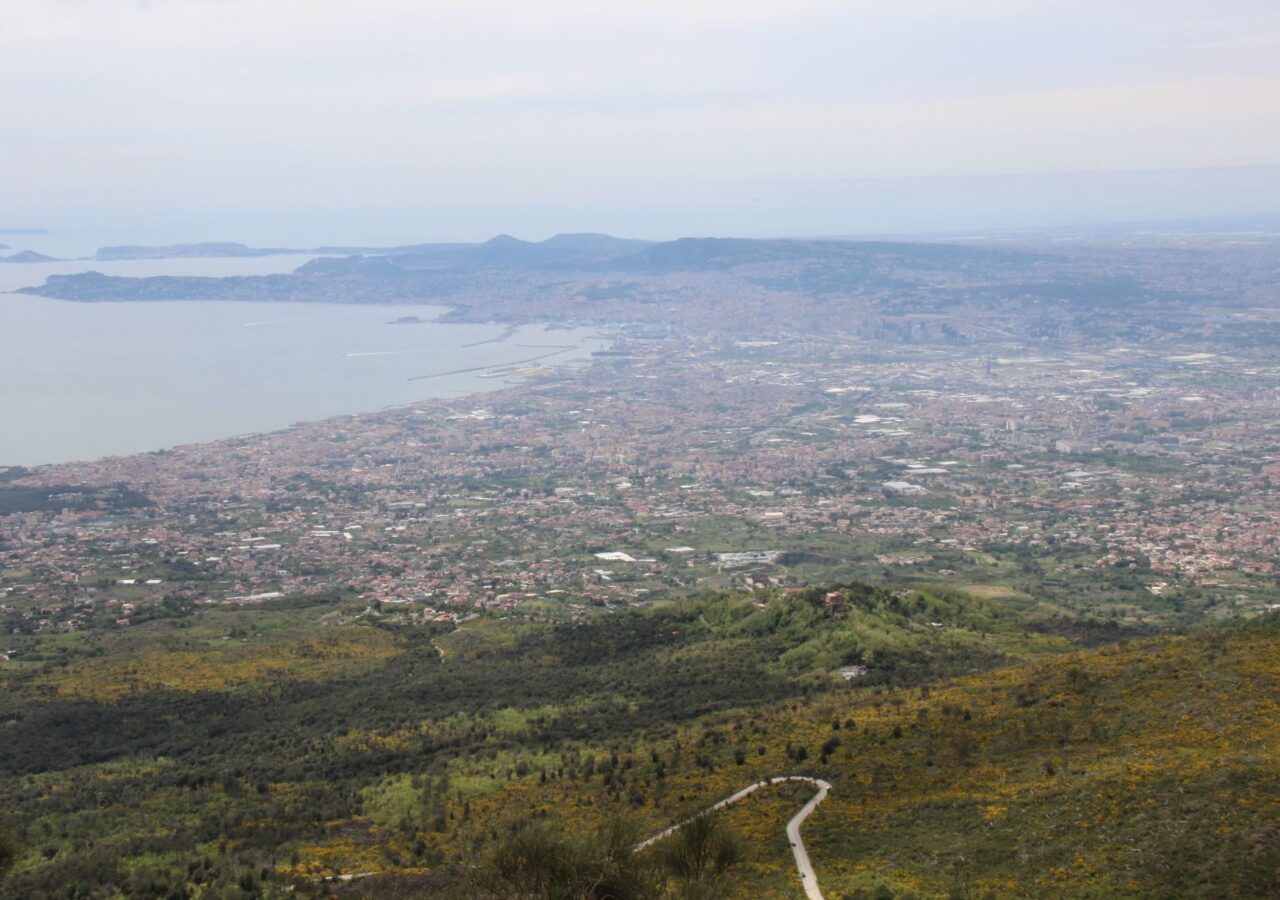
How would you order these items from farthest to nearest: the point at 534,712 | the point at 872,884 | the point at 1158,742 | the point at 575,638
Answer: the point at 575,638 → the point at 534,712 → the point at 1158,742 → the point at 872,884

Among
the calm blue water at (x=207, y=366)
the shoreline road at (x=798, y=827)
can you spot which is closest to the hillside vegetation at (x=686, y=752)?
the shoreline road at (x=798, y=827)

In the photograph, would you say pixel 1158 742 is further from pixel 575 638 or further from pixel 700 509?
pixel 700 509

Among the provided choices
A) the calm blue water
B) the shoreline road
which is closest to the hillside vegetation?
the shoreline road

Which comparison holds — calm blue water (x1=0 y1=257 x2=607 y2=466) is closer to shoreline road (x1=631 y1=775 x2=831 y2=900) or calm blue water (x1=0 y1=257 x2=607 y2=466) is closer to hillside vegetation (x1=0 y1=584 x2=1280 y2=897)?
hillside vegetation (x1=0 y1=584 x2=1280 y2=897)

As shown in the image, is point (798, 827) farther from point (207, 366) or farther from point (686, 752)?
point (207, 366)

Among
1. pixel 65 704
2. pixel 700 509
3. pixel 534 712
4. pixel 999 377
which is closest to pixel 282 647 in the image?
pixel 65 704

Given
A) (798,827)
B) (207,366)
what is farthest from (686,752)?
(207,366)
